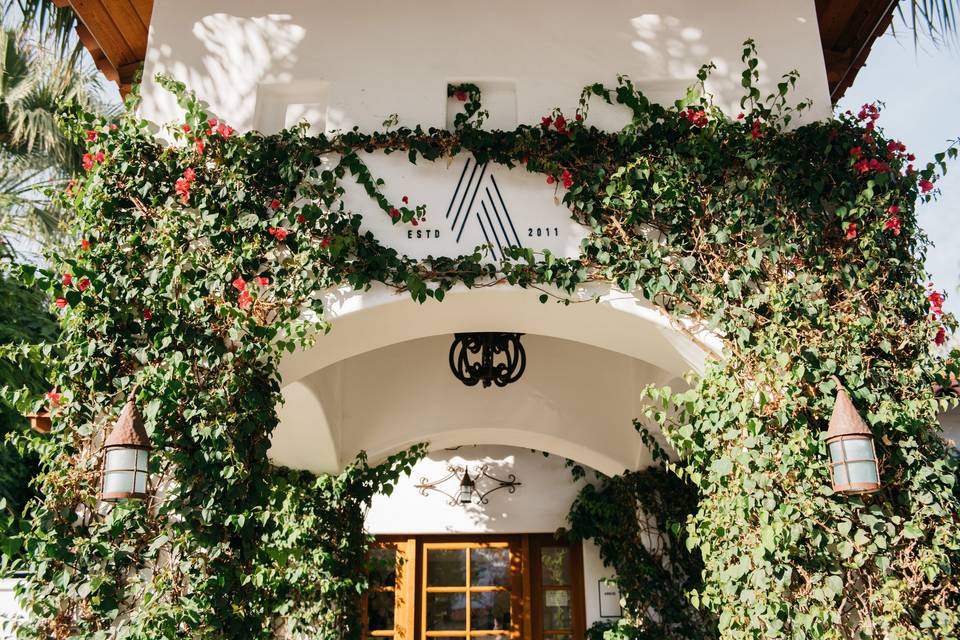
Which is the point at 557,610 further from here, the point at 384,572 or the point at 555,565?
the point at 384,572

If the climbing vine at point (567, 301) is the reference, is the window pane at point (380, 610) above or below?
below

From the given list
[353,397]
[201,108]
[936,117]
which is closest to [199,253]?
[201,108]

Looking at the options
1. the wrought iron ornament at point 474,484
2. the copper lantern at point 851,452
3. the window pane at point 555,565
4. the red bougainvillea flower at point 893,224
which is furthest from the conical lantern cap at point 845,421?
the window pane at point 555,565

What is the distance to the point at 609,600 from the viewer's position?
6.72 m

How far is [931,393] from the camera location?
3098 mm

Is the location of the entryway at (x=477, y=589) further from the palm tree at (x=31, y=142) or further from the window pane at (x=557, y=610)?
the palm tree at (x=31, y=142)

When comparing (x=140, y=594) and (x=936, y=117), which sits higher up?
(x=936, y=117)

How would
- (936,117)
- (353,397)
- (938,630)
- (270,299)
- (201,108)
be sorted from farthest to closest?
1. (936,117)
2. (353,397)
3. (201,108)
4. (270,299)
5. (938,630)

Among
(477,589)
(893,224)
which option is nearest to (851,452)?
(893,224)

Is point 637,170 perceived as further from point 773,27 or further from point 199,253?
point 199,253

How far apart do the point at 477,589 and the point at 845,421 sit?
4768 mm

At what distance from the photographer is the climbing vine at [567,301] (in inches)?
115

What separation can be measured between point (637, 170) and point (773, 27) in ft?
3.62

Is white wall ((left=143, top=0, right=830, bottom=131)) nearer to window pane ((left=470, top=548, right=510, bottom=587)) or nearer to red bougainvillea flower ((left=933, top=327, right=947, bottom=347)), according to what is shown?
red bougainvillea flower ((left=933, top=327, right=947, bottom=347))
